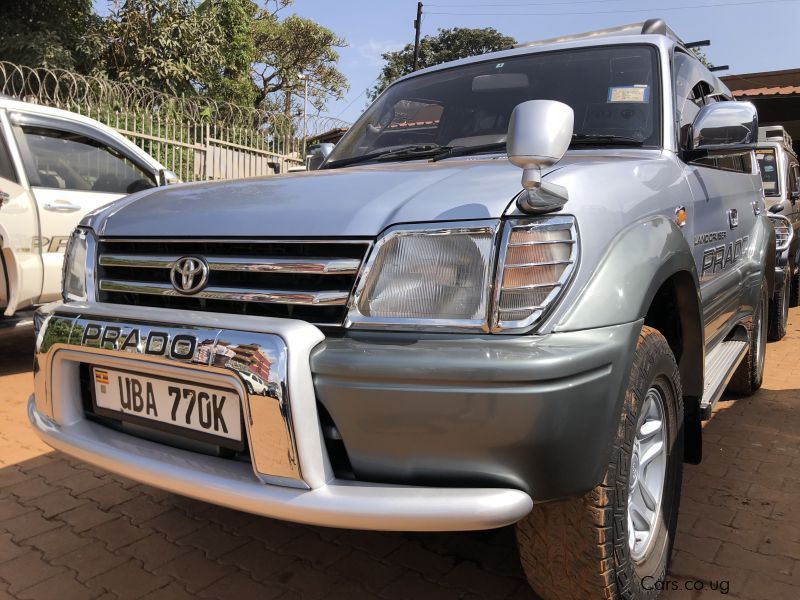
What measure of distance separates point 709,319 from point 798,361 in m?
3.38

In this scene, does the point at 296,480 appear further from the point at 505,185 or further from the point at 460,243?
the point at 505,185

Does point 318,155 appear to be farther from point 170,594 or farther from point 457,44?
point 457,44

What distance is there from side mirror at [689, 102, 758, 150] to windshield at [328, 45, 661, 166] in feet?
0.52

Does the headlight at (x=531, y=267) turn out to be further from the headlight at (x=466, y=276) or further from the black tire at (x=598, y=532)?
the black tire at (x=598, y=532)

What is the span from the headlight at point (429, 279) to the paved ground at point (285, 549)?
1.03 m

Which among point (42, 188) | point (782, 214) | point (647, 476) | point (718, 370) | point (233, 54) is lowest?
point (647, 476)

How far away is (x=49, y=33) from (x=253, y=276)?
40.9 ft

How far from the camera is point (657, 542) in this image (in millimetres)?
2049

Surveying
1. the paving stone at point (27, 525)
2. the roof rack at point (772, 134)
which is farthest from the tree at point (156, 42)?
the paving stone at point (27, 525)

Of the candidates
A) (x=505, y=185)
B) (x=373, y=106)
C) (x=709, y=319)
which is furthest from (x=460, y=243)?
(x=373, y=106)

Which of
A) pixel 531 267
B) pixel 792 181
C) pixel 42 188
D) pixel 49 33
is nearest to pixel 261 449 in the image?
pixel 531 267

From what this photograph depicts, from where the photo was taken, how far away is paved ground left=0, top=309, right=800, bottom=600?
2.17 metres

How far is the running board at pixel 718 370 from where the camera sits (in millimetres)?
2544

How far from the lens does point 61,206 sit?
4.57 meters
